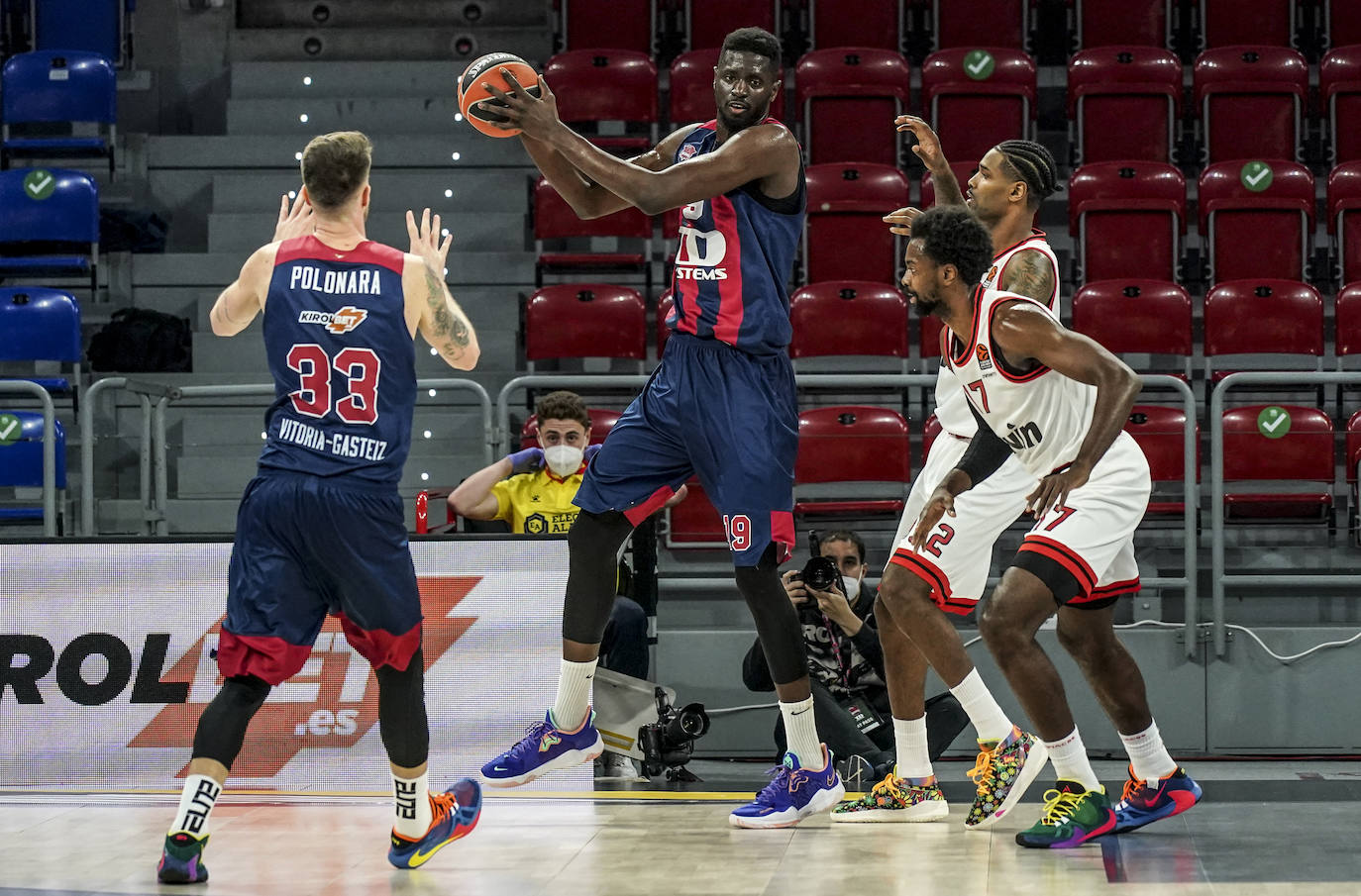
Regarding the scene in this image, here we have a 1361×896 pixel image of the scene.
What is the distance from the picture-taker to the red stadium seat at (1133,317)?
8.11 metres

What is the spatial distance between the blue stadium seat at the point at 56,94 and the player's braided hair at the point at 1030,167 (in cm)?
710

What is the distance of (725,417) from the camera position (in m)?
4.41

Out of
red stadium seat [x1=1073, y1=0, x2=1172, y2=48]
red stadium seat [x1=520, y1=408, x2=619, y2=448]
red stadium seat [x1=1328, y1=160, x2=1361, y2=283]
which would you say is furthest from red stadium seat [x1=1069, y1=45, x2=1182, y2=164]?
red stadium seat [x1=520, y1=408, x2=619, y2=448]

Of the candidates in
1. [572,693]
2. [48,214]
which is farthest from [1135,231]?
[48,214]

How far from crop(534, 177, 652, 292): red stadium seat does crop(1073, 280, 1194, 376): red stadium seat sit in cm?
262

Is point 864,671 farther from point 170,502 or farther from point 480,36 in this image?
point 480,36

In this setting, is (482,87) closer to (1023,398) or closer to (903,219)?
(903,219)

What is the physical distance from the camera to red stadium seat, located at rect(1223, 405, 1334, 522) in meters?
7.29

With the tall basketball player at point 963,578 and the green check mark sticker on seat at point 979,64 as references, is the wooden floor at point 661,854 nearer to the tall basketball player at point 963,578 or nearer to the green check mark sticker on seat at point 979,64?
the tall basketball player at point 963,578

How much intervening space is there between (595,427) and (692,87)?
3.14 m

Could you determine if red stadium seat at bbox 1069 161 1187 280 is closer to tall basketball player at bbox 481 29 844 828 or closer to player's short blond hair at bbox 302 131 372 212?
Answer: tall basketball player at bbox 481 29 844 828

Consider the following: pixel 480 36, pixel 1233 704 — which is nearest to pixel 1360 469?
pixel 1233 704

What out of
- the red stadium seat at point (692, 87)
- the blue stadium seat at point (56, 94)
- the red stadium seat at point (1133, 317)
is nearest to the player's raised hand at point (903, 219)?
the red stadium seat at point (1133, 317)

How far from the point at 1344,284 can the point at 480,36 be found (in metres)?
6.35
